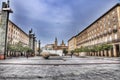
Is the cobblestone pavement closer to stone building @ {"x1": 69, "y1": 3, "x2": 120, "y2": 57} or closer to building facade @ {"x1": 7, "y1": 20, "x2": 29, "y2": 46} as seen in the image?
→ stone building @ {"x1": 69, "y1": 3, "x2": 120, "y2": 57}

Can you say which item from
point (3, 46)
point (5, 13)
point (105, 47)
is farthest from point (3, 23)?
point (105, 47)


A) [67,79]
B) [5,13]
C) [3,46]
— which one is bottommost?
[67,79]

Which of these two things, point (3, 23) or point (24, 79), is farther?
point (3, 23)

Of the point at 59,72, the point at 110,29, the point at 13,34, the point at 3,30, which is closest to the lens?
the point at 59,72

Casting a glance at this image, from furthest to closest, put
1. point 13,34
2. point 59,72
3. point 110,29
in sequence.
Result: point 13,34, point 110,29, point 59,72

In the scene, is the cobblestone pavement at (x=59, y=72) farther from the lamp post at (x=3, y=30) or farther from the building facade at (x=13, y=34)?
the building facade at (x=13, y=34)

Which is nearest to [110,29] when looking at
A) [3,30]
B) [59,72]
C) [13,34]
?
[3,30]

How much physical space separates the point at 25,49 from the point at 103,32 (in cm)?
3262

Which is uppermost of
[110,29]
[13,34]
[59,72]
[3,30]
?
[13,34]

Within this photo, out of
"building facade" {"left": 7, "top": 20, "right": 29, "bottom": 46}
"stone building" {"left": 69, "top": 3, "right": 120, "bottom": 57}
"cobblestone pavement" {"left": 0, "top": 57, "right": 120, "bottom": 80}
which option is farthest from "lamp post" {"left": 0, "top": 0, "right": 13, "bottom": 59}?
"stone building" {"left": 69, "top": 3, "right": 120, "bottom": 57}

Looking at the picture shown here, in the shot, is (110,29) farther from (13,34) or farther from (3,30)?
(13,34)

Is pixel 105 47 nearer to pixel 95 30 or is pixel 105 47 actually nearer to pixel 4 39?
pixel 95 30

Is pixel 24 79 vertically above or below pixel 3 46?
below

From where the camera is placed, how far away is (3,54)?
28375 millimetres
